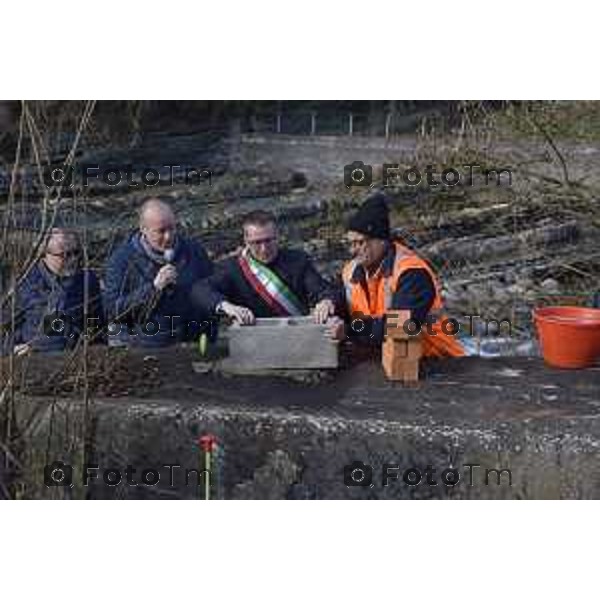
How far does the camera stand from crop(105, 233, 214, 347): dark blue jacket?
15.6 ft

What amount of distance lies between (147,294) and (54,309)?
0.38 meters

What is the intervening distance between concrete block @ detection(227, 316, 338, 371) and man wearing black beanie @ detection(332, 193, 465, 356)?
0.09m

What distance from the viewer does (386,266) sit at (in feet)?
15.7

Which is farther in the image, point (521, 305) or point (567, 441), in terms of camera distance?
point (521, 305)

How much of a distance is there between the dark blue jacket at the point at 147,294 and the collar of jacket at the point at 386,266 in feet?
1.97

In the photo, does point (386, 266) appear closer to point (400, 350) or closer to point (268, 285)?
point (400, 350)

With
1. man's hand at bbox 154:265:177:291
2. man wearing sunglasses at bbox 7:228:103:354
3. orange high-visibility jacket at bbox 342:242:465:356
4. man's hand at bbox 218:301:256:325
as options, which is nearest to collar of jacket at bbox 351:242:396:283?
orange high-visibility jacket at bbox 342:242:465:356

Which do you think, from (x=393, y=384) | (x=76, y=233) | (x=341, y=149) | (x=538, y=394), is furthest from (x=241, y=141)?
(x=538, y=394)

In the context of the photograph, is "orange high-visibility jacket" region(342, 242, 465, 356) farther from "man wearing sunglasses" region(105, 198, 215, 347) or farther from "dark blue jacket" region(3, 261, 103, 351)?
"dark blue jacket" region(3, 261, 103, 351)

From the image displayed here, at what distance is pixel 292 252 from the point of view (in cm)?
477

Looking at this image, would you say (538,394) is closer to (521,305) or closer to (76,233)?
(521,305)

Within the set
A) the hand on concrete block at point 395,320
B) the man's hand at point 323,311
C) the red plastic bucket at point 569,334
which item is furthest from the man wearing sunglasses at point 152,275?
the red plastic bucket at point 569,334

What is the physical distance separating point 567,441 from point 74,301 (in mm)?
2049

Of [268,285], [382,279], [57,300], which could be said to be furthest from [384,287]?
[57,300]
